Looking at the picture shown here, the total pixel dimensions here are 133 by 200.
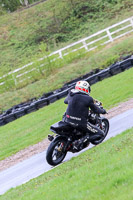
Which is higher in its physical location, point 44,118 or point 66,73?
point 44,118

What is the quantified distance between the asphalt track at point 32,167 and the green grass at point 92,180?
41.2 inches

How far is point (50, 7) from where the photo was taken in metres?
57.2

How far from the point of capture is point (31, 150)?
13.6 m

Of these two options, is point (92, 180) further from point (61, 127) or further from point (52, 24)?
point (52, 24)

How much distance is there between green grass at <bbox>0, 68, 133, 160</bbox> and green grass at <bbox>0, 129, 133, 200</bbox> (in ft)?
21.1

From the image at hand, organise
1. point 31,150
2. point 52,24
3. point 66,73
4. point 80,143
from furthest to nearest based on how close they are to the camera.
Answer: point 52,24
point 66,73
point 31,150
point 80,143

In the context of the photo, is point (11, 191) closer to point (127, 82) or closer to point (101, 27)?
point (127, 82)

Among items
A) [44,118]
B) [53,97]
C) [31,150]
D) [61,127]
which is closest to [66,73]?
[53,97]

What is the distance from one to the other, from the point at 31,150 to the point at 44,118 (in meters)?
6.23

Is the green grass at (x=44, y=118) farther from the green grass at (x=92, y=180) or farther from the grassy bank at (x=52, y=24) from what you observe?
the grassy bank at (x=52, y=24)

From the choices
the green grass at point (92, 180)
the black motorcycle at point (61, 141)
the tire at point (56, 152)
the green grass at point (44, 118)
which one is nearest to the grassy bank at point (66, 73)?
the green grass at point (44, 118)

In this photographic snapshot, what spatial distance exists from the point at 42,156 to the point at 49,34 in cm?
4062

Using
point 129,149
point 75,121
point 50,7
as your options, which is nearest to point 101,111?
point 75,121

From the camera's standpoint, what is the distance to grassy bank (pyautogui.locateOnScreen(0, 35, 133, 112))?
95.2 ft
